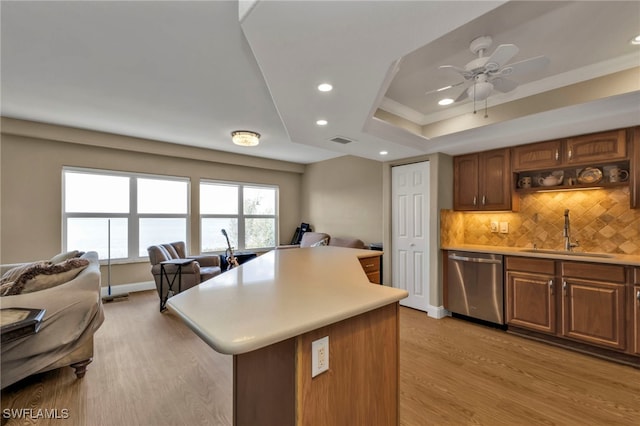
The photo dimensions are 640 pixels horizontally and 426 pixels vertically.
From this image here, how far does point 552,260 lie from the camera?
9.60 feet

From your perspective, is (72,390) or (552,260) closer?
(72,390)

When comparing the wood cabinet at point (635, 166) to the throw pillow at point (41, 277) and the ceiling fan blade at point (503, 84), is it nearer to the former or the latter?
the ceiling fan blade at point (503, 84)

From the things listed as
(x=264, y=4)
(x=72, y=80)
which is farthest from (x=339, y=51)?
(x=72, y=80)

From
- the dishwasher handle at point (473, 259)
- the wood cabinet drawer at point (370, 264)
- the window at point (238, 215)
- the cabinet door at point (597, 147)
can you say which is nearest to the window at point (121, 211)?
the window at point (238, 215)

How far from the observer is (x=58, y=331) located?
2.20m

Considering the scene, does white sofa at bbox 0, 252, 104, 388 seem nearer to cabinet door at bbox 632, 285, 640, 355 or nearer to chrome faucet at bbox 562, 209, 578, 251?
cabinet door at bbox 632, 285, 640, 355

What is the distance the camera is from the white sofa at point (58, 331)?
2023mm

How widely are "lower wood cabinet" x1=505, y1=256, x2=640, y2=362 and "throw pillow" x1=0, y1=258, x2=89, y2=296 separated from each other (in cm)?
442

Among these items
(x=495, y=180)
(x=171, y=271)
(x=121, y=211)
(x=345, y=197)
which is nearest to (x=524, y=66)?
(x=495, y=180)

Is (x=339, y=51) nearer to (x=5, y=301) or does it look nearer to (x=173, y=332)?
(x=5, y=301)

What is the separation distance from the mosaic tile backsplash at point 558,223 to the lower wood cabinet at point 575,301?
1.92ft

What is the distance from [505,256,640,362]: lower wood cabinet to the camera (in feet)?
8.27

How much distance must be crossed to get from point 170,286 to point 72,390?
1995 mm

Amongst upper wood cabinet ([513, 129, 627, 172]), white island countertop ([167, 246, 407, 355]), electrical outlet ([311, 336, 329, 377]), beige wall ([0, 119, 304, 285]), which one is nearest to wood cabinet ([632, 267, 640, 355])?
upper wood cabinet ([513, 129, 627, 172])
